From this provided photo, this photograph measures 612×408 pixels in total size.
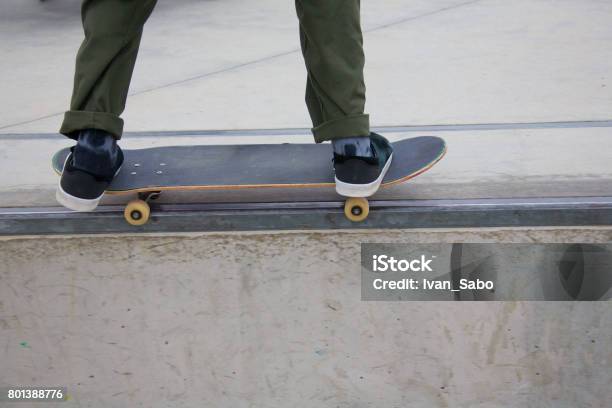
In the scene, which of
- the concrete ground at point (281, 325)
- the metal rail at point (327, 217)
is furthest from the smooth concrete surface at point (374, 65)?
the metal rail at point (327, 217)

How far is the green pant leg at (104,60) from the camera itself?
6.75 feet

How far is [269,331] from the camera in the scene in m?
2.27

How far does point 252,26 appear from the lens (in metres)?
5.44

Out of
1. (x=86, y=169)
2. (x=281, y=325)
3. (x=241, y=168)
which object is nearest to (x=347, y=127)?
(x=241, y=168)

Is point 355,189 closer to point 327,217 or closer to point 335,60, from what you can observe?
point 327,217

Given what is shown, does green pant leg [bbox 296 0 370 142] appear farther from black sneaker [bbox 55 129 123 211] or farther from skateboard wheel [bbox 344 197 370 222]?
black sneaker [bbox 55 129 123 211]

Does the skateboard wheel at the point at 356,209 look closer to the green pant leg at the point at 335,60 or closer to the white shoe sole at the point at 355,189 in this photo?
the white shoe sole at the point at 355,189

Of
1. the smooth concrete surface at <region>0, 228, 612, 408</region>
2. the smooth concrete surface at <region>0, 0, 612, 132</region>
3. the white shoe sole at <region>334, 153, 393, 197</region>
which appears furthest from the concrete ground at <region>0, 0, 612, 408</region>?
the smooth concrete surface at <region>0, 0, 612, 132</region>

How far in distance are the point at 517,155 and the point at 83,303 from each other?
1.54 meters

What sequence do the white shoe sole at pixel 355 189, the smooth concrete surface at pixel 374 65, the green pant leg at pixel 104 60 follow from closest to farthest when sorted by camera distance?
the green pant leg at pixel 104 60, the white shoe sole at pixel 355 189, the smooth concrete surface at pixel 374 65

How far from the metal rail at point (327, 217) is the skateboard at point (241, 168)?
0.18ft

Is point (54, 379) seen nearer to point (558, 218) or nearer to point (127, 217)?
point (127, 217)

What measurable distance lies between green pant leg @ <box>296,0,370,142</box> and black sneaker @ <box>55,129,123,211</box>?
588 mm

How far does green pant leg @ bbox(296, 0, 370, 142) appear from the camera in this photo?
2.07 meters
